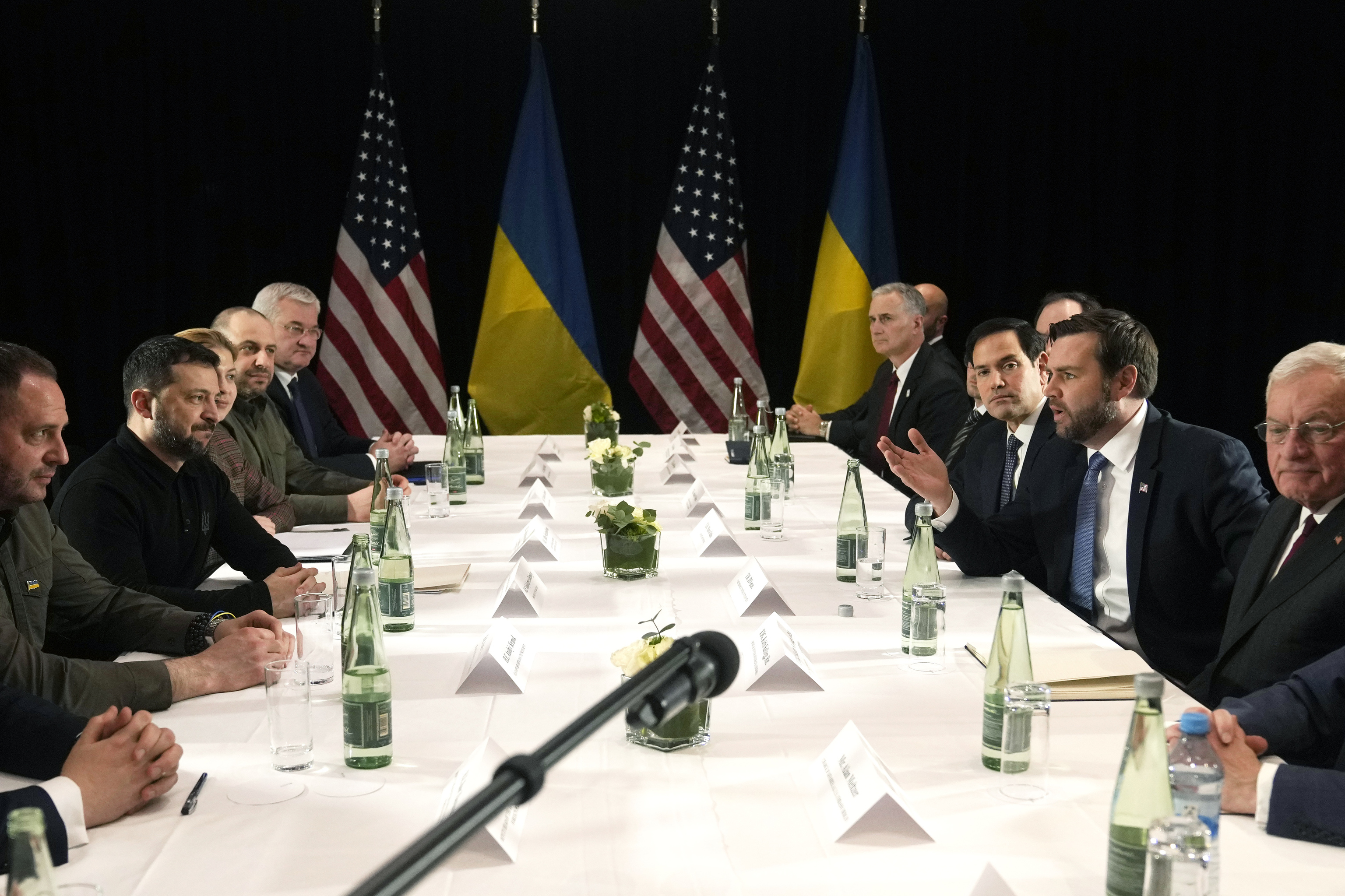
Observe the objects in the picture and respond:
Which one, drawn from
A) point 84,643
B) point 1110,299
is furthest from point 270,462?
point 1110,299

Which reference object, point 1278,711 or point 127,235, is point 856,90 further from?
point 1278,711

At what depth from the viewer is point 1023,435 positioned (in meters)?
3.80

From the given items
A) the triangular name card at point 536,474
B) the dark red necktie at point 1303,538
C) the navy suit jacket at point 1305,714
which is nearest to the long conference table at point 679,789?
the navy suit jacket at point 1305,714

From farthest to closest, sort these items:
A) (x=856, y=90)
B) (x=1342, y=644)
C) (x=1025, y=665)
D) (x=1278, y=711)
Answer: (x=856, y=90), (x=1342, y=644), (x=1278, y=711), (x=1025, y=665)

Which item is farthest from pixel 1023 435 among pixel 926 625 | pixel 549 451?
pixel 549 451

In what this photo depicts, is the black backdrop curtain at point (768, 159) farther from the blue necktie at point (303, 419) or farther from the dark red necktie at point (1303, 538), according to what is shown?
the dark red necktie at point (1303, 538)

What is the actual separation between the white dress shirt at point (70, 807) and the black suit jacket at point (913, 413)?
3623 mm

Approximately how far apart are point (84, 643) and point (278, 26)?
17.1ft

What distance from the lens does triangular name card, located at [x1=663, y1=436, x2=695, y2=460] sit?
4.71 meters

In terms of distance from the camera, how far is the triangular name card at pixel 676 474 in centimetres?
425

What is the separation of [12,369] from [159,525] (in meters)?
0.83

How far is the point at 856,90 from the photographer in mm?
6750

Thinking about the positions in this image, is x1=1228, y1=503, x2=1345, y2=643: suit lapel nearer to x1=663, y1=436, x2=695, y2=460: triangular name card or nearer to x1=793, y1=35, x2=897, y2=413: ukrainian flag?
x1=663, y1=436, x2=695, y2=460: triangular name card

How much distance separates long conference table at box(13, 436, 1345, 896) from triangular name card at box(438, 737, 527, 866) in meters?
0.01
